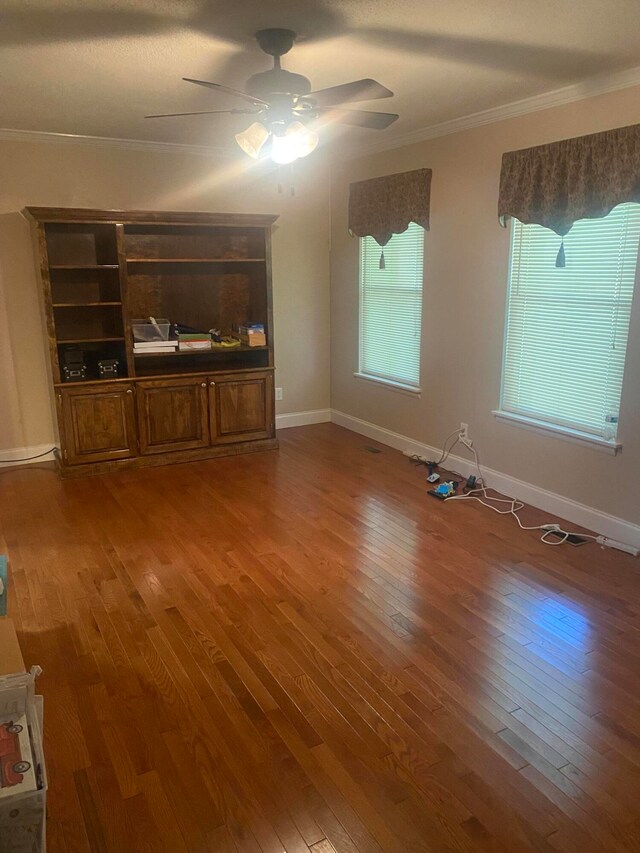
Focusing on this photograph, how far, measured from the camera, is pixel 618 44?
2.83m

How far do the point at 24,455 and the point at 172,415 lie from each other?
1.25 metres

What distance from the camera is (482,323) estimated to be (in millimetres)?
4328

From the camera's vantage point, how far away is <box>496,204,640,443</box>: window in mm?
3400

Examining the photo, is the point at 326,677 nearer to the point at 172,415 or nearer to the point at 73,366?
the point at 172,415

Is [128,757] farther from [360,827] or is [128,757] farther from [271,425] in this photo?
[271,425]

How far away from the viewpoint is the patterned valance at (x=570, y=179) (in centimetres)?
321

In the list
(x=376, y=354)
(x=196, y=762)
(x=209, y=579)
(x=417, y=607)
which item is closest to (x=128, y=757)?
(x=196, y=762)

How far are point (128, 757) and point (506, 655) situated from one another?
1500 mm

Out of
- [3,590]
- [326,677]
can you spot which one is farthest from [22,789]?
[326,677]

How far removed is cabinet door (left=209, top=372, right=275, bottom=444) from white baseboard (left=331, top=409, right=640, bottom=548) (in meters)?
1.07

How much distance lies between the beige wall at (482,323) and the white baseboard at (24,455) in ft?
9.38

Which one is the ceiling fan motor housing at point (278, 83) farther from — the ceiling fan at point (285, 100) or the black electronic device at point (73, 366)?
the black electronic device at point (73, 366)

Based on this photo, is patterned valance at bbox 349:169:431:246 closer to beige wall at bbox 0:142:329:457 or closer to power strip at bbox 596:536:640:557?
beige wall at bbox 0:142:329:457

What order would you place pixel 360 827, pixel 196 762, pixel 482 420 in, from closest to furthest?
pixel 360 827 → pixel 196 762 → pixel 482 420
